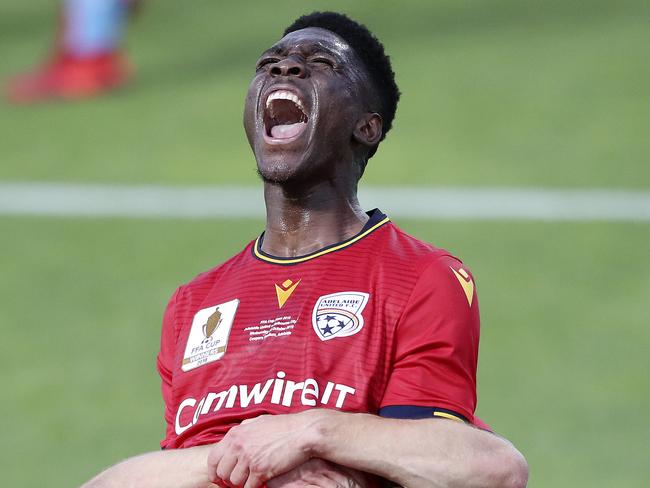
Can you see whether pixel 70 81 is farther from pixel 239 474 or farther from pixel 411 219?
pixel 239 474

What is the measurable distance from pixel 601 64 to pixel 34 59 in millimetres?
5571

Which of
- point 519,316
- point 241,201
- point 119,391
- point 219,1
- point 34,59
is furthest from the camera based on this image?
point 219,1

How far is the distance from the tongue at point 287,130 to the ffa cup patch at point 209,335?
447mm

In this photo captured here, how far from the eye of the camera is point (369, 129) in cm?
391

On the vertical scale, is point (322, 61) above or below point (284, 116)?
above

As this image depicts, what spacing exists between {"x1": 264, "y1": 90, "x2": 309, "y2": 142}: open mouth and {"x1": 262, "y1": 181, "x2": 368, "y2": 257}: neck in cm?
14

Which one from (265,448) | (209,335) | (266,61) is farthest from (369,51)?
(265,448)

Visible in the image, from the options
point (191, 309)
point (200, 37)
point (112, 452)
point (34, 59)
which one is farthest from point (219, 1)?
point (191, 309)

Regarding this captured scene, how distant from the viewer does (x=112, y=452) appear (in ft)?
25.7

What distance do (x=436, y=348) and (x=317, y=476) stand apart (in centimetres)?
42

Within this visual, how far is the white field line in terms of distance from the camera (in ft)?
35.2

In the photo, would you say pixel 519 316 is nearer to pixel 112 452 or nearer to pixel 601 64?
pixel 112 452

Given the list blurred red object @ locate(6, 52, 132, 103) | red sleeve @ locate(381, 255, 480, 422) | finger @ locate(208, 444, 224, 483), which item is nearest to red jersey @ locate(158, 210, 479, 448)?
red sleeve @ locate(381, 255, 480, 422)

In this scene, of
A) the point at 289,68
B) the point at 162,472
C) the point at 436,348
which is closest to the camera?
the point at 436,348
